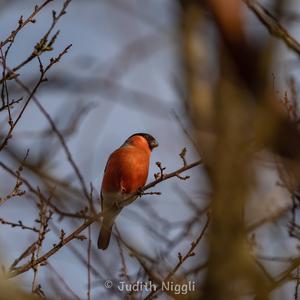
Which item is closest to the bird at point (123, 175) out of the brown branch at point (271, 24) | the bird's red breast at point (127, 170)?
the bird's red breast at point (127, 170)

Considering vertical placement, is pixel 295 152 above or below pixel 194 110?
below

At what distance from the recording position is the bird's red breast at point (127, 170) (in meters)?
5.81

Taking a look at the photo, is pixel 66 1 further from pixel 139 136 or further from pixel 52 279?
pixel 139 136

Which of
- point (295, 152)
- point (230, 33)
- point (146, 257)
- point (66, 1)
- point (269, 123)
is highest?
point (66, 1)

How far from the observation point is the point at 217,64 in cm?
136

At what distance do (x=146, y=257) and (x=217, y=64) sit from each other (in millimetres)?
2104

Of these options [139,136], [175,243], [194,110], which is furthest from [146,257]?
[139,136]

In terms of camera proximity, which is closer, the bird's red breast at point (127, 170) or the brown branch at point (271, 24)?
the brown branch at point (271, 24)

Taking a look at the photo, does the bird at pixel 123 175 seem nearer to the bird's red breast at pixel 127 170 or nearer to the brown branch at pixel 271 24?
the bird's red breast at pixel 127 170

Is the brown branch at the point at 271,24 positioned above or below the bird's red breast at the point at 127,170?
below

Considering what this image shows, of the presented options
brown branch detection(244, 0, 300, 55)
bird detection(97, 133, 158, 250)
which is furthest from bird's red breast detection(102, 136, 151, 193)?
brown branch detection(244, 0, 300, 55)

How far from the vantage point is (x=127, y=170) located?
588 cm

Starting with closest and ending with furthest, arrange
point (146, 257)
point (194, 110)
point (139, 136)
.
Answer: point (194, 110)
point (146, 257)
point (139, 136)

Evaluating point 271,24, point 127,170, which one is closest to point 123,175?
point 127,170
